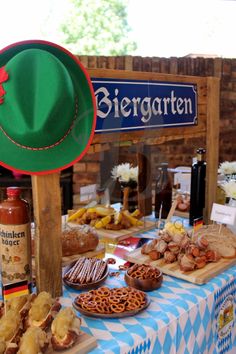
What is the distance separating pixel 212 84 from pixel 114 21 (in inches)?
482

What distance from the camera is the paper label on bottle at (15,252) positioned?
47.8 inches

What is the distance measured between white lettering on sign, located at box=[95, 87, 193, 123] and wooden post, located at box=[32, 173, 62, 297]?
1.32 feet

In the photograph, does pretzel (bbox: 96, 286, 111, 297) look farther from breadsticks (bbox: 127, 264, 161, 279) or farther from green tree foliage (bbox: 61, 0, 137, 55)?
green tree foliage (bbox: 61, 0, 137, 55)

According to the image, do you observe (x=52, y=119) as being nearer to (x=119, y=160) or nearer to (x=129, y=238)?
(x=129, y=238)

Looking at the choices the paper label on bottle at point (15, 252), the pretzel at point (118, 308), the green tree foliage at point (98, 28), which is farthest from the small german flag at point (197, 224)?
the green tree foliage at point (98, 28)

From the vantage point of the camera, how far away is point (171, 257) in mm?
1541

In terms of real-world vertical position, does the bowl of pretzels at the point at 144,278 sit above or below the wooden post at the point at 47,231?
below

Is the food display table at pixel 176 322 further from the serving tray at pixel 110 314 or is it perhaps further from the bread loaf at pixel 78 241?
the bread loaf at pixel 78 241

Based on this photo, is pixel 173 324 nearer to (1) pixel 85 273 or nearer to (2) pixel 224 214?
(1) pixel 85 273

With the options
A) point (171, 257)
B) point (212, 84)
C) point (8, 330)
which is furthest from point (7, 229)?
point (212, 84)

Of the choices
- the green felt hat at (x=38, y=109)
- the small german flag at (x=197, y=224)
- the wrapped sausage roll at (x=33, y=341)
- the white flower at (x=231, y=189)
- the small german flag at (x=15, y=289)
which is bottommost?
the wrapped sausage roll at (x=33, y=341)

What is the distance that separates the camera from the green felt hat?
110 cm

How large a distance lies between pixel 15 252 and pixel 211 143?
1226 millimetres

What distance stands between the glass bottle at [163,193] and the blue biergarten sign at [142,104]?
0.98ft
